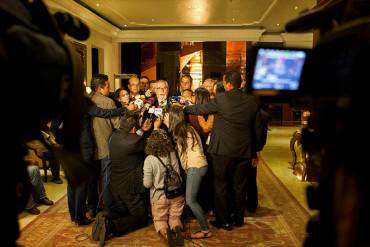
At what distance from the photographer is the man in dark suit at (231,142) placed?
12.7ft

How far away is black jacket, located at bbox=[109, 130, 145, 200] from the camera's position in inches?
151

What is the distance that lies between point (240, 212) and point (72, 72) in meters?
3.51

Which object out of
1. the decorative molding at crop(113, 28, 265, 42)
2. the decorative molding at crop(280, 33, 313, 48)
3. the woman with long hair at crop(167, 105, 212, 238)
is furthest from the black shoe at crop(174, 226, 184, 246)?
the decorative molding at crop(280, 33, 313, 48)

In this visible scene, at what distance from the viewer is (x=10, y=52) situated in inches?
29.7

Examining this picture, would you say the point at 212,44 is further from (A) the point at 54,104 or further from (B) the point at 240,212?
(A) the point at 54,104

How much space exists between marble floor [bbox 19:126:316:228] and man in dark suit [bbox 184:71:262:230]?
0.69 m

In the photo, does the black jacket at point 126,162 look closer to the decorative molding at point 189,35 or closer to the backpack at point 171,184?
the backpack at point 171,184

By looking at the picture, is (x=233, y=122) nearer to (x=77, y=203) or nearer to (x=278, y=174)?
(x=77, y=203)

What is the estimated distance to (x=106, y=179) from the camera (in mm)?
4211

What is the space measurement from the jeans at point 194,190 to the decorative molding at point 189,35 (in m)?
10.2

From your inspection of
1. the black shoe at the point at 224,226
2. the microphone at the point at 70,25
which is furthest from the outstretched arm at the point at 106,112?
the microphone at the point at 70,25

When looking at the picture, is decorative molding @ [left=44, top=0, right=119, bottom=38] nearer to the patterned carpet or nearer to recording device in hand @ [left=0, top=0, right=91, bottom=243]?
the patterned carpet

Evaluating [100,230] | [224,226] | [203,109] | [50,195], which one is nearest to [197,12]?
[50,195]

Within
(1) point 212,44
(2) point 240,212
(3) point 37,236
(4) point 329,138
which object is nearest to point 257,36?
(1) point 212,44
